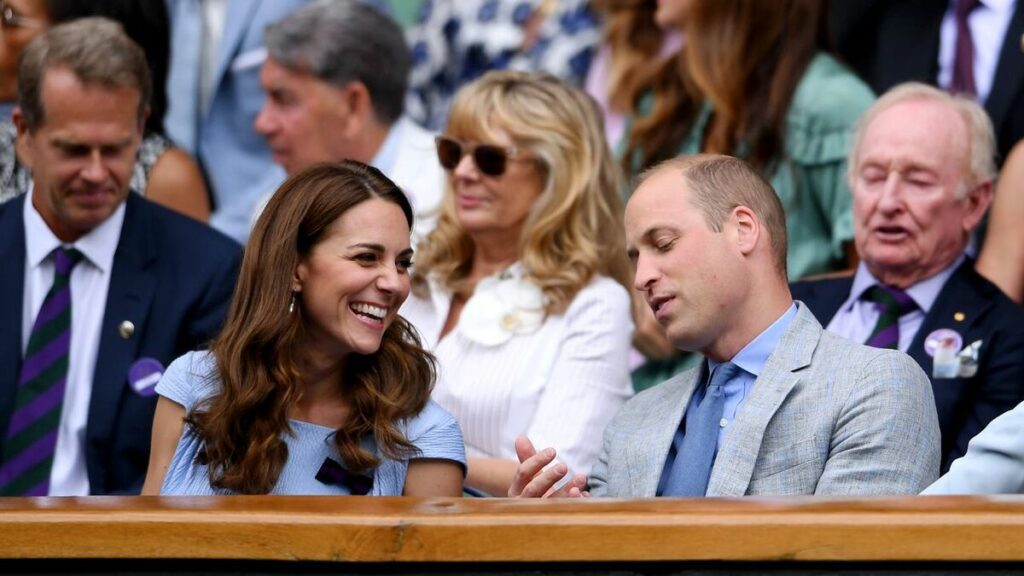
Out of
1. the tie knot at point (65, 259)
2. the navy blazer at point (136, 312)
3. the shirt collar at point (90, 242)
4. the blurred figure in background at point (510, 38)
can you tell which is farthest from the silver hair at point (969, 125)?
the tie knot at point (65, 259)

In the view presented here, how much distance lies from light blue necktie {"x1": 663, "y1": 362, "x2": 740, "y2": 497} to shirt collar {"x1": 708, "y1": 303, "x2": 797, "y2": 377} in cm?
2

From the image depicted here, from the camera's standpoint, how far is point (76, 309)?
4828 mm

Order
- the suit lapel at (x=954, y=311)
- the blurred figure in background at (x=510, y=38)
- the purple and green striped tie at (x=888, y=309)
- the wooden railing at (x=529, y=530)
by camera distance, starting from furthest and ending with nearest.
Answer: the blurred figure in background at (x=510, y=38) → the purple and green striped tie at (x=888, y=309) → the suit lapel at (x=954, y=311) → the wooden railing at (x=529, y=530)

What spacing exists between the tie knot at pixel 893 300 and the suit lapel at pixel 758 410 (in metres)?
1.13

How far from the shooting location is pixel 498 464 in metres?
4.48

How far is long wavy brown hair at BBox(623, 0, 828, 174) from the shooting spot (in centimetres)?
543

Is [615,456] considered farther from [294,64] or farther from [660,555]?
[294,64]

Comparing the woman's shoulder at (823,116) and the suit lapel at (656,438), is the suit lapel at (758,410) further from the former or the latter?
the woman's shoulder at (823,116)

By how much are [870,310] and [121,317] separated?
2.02m

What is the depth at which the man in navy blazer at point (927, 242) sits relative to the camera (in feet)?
14.4

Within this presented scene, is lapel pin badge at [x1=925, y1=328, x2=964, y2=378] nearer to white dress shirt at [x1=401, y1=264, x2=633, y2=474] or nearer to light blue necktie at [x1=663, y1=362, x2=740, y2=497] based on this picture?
white dress shirt at [x1=401, y1=264, x2=633, y2=474]

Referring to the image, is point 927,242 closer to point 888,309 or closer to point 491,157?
point 888,309

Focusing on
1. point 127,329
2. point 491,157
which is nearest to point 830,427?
point 491,157

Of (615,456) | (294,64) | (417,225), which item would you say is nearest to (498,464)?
(615,456)
